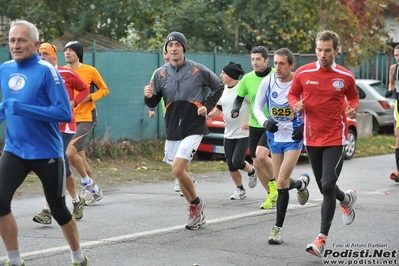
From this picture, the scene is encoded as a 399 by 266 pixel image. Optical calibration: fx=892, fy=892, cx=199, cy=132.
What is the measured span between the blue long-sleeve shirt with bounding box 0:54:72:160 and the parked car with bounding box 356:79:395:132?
60.1ft

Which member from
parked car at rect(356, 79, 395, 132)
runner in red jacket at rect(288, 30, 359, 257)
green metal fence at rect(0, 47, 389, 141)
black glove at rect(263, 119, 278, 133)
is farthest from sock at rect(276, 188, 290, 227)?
parked car at rect(356, 79, 395, 132)

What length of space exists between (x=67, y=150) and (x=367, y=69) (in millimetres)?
18918

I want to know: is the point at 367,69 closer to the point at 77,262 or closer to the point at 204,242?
the point at 204,242

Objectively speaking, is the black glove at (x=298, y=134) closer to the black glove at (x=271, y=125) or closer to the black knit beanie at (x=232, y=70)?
the black glove at (x=271, y=125)

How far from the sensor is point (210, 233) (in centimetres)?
909

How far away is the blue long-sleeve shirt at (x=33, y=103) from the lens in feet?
21.4

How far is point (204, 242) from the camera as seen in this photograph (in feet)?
28.0

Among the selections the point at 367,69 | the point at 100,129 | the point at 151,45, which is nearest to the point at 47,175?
the point at 100,129

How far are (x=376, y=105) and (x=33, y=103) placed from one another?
18518 millimetres

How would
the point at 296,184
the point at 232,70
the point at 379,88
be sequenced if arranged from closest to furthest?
the point at 296,184 → the point at 232,70 → the point at 379,88

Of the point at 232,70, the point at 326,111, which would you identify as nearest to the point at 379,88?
the point at 232,70

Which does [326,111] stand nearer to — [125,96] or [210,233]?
[210,233]

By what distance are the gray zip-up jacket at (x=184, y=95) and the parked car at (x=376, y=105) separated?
15.2m

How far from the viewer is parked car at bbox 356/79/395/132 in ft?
78.8
